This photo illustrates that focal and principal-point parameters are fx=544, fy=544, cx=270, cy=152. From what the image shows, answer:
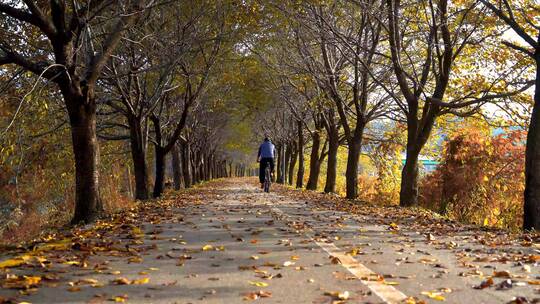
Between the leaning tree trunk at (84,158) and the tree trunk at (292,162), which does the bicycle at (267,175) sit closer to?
the leaning tree trunk at (84,158)

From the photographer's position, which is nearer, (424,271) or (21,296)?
Answer: (21,296)

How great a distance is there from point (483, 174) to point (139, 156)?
1347 cm

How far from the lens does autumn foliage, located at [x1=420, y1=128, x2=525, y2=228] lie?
21750mm

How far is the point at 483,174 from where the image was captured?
2184cm

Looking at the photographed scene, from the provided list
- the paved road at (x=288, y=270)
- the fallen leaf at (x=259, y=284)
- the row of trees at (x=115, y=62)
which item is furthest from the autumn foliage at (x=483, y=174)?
the fallen leaf at (x=259, y=284)

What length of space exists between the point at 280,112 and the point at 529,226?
3391 centimetres

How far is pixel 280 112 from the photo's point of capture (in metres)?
43.6

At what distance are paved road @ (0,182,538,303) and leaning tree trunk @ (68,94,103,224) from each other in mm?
2065

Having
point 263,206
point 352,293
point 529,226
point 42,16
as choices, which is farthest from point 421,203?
point 352,293

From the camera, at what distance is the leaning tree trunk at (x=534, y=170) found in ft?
33.0

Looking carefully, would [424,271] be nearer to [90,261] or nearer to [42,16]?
[90,261]

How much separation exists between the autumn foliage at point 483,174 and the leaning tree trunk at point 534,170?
436 inches

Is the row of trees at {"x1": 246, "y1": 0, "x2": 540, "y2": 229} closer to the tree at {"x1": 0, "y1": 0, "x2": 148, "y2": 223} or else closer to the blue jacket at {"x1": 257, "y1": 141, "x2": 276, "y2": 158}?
the blue jacket at {"x1": 257, "y1": 141, "x2": 276, "y2": 158}

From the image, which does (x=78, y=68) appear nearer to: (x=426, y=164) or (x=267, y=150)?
(x=267, y=150)
